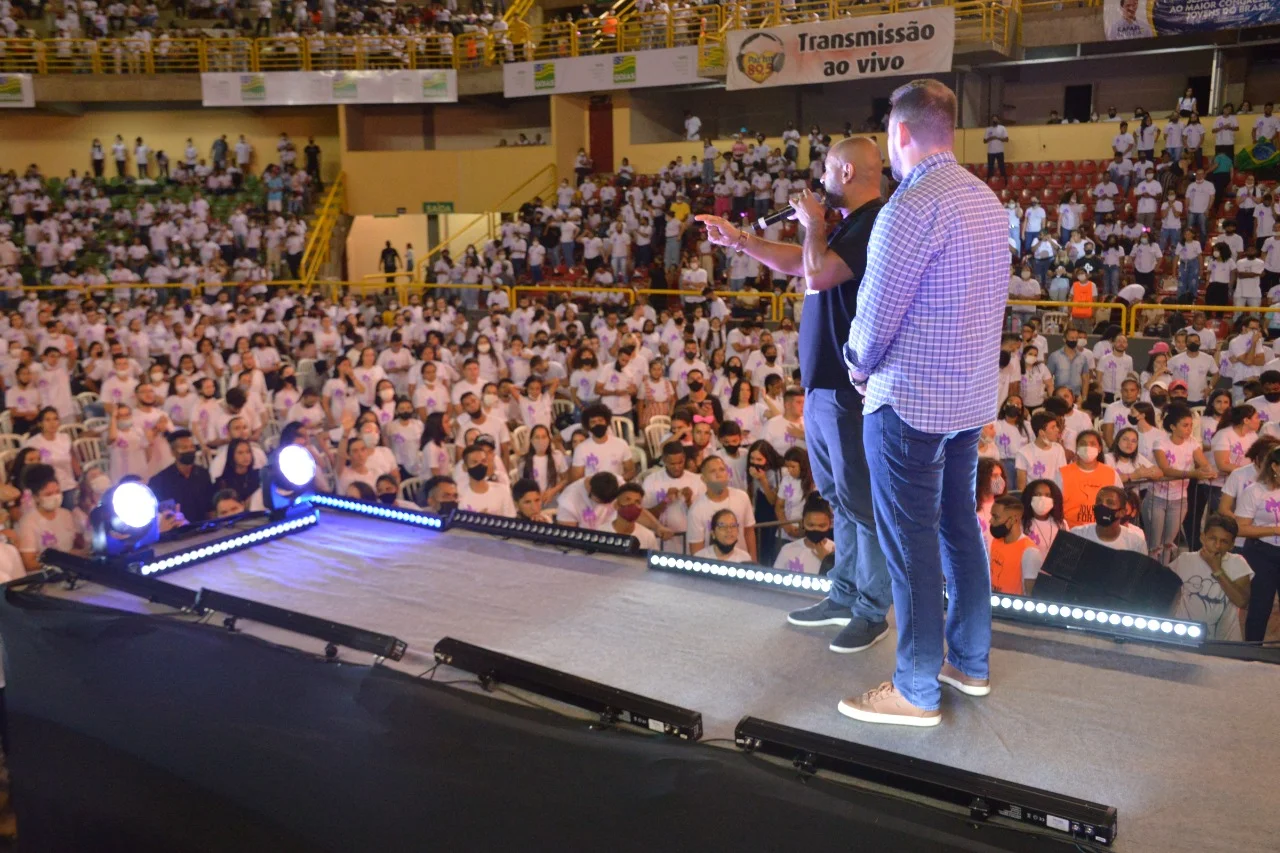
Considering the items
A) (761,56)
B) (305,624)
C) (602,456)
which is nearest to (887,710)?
(305,624)

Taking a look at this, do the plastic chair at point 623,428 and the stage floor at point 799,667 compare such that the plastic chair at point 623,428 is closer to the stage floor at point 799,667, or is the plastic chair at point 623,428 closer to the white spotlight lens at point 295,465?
the white spotlight lens at point 295,465

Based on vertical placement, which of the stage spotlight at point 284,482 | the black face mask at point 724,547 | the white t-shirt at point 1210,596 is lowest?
the white t-shirt at point 1210,596

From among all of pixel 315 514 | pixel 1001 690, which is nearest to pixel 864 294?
pixel 1001 690

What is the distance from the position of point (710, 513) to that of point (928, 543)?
11.9 ft

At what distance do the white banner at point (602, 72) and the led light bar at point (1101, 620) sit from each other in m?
18.4

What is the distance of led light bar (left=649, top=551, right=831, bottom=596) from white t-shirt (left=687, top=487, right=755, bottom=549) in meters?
2.13

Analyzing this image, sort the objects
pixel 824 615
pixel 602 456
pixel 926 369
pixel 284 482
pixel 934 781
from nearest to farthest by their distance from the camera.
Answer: pixel 934 781
pixel 926 369
pixel 824 615
pixel 284 482
pixel 602 456

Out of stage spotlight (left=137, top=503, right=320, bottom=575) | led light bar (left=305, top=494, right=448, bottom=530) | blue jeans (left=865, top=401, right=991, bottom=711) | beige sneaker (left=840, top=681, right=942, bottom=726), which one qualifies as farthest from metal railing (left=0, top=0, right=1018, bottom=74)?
beige sneaker (left=840, top=681, right=942, bottom=726)

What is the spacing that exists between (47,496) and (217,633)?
9.78ft

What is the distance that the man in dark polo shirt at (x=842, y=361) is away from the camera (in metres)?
2.98

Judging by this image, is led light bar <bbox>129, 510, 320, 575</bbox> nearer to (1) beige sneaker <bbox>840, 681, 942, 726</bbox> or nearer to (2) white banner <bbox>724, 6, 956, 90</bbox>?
(1) beige sneaker <bbox>840, 681, 942, 726</bbox>

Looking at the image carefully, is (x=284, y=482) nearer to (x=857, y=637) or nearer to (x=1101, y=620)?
(x=857, y=637)

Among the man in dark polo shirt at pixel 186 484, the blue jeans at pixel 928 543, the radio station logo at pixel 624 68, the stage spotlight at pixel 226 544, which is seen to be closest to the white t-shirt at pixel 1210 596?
the blue jeans at pixel 928 543

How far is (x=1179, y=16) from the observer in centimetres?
1623
